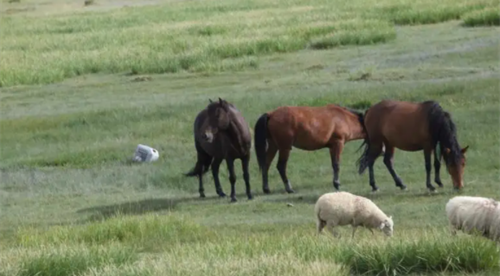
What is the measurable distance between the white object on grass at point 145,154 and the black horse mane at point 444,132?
5.86 metres

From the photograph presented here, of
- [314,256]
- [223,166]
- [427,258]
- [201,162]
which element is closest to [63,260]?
[314,256]

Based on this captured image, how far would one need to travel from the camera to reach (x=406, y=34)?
3703 cm

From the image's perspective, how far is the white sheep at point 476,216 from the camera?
1098 cm

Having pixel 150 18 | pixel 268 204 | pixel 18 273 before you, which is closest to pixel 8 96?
pixel 268 204

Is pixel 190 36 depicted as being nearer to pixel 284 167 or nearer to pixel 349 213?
pixel 284 167

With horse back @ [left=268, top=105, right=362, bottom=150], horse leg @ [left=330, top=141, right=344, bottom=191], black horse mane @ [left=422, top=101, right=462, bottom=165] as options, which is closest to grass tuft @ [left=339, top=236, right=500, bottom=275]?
black horse mane @ [left=422, top=101, right=462, bottom=165]

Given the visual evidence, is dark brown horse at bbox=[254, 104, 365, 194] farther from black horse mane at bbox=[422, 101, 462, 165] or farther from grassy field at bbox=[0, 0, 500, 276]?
black horse mane at bbox=[422, 101, 462, 165]

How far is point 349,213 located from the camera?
501 inches

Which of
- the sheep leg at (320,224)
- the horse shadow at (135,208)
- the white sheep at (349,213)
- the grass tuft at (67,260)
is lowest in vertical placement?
the horse shadow at (135,208)

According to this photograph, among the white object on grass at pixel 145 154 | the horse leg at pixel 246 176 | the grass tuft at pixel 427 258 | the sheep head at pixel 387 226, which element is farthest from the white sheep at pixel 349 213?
the white object on grass at pixel 145 154

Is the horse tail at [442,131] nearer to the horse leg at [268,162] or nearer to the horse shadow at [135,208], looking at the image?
the horse leg at [268,162]

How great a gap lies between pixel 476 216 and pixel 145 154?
1090cm

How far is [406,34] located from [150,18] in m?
21.3

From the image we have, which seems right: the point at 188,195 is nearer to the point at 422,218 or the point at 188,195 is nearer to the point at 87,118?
the point at 422,218
